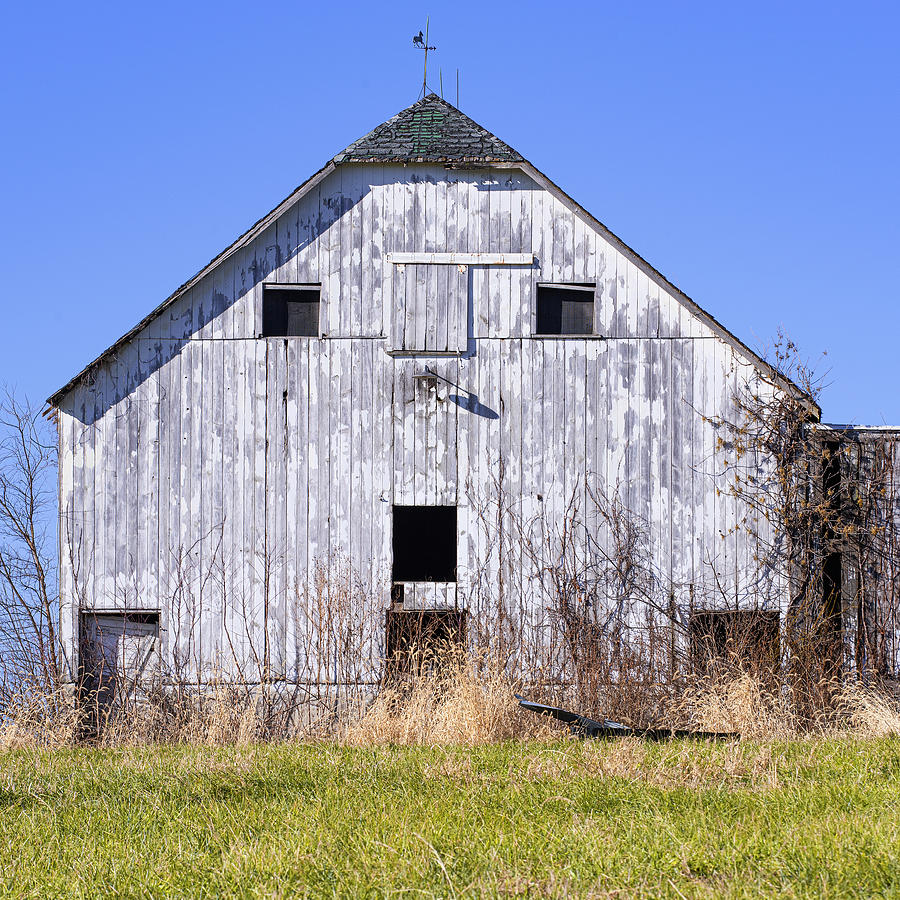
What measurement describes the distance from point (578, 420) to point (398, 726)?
4765mm

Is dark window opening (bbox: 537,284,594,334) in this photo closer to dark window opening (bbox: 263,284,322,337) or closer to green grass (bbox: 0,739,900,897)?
dark window opening (bbox: 263,284,322,337)

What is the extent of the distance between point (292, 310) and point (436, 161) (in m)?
2.75

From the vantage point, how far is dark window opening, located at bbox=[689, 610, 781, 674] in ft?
42.5

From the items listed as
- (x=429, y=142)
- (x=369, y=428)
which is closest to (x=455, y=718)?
(x=369, y=428)

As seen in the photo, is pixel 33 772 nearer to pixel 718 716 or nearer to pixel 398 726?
pixel 398 726

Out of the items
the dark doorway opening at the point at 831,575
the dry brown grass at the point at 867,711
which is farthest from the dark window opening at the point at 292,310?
the dry brown grass at the point at 867,711

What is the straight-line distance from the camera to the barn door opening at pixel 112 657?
12.9 metres

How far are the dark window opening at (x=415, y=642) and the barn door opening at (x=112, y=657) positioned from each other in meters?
2.99

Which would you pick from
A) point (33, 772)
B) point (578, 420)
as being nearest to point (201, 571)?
point (33, 772)

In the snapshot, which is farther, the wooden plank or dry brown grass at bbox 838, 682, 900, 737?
the wooden plank

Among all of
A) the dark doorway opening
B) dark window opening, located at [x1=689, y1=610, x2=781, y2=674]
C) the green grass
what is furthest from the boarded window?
the green grass

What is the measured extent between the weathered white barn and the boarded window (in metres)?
0.03

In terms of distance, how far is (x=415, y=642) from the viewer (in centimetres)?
1278

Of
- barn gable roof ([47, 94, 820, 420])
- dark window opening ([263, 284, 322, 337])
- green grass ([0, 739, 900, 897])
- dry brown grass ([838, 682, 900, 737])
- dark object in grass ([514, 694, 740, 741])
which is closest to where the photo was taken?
green grass ([0, 739, 900, 897])
